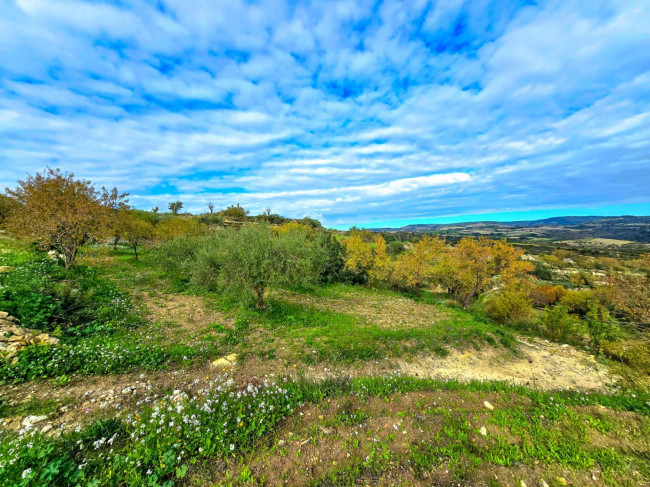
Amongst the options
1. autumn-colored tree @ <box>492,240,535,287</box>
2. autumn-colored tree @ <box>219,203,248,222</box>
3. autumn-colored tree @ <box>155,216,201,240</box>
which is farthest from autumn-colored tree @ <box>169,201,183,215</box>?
autumn-colored tree @ <box>492,240,535,287</box>

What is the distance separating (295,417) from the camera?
246 inches

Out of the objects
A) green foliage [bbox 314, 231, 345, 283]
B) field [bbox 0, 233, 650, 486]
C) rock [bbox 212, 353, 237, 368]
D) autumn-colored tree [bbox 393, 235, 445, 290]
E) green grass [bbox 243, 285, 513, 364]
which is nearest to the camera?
field [bbox 0, 233, 650, 486]

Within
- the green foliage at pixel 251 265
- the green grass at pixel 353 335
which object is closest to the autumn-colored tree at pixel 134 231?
the green foliage at pixel 251 265

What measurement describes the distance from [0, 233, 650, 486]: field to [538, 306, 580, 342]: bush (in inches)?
249

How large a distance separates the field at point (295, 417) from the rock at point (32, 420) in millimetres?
25

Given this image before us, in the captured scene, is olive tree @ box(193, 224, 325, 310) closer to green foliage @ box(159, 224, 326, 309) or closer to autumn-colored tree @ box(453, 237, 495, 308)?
green foliage @ box(159, 224, 326, 309)

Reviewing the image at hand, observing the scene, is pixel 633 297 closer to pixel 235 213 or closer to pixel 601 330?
pixel 601 330

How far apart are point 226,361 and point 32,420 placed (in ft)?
16.7

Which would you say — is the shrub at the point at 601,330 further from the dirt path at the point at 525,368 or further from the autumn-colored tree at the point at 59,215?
the autumn-colored tree at the point at 59,215

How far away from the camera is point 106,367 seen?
8.06 meters

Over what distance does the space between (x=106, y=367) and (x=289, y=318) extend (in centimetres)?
902

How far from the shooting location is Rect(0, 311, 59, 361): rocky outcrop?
7.71m

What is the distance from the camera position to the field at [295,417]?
462 centimetres

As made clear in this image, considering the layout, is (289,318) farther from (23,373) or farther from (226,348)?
(23,373)
